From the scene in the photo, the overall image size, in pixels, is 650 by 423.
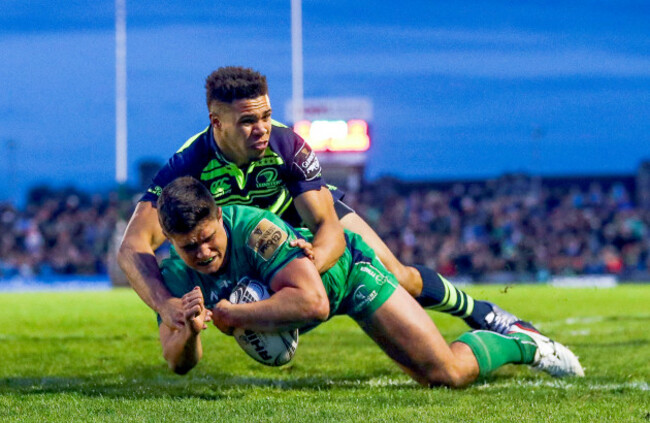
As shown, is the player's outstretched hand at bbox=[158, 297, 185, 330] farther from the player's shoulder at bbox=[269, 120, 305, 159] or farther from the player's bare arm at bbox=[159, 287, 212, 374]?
the player's shoulder at bbox=[269, 120, 305, 159]

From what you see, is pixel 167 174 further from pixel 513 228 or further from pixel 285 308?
pixel 513 228

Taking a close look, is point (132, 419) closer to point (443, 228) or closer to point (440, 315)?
point (440, 315)

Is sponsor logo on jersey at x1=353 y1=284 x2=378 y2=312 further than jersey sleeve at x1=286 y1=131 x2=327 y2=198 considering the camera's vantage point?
No

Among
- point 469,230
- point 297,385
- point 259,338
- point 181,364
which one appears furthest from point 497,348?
point 469,230

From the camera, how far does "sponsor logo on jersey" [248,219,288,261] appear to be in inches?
195

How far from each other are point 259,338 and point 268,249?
1.55 ft

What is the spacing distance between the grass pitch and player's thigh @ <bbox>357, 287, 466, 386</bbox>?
15 cm

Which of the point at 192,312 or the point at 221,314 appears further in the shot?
the point at 221,314

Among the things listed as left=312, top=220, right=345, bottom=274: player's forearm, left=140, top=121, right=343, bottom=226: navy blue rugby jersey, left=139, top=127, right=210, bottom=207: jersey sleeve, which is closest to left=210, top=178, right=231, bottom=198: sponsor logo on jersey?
left=140, top=121, right=343, bottom=226: navy blue rugby jersey

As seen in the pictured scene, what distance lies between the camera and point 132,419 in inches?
178

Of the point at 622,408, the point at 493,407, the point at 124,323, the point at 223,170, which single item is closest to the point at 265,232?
the point at 223,170

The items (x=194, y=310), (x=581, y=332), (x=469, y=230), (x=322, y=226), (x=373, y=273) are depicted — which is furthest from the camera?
(x=469, y=230)

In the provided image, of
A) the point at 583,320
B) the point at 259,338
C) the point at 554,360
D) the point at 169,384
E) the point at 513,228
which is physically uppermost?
the point at 259,338

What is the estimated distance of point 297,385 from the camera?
235 inches
